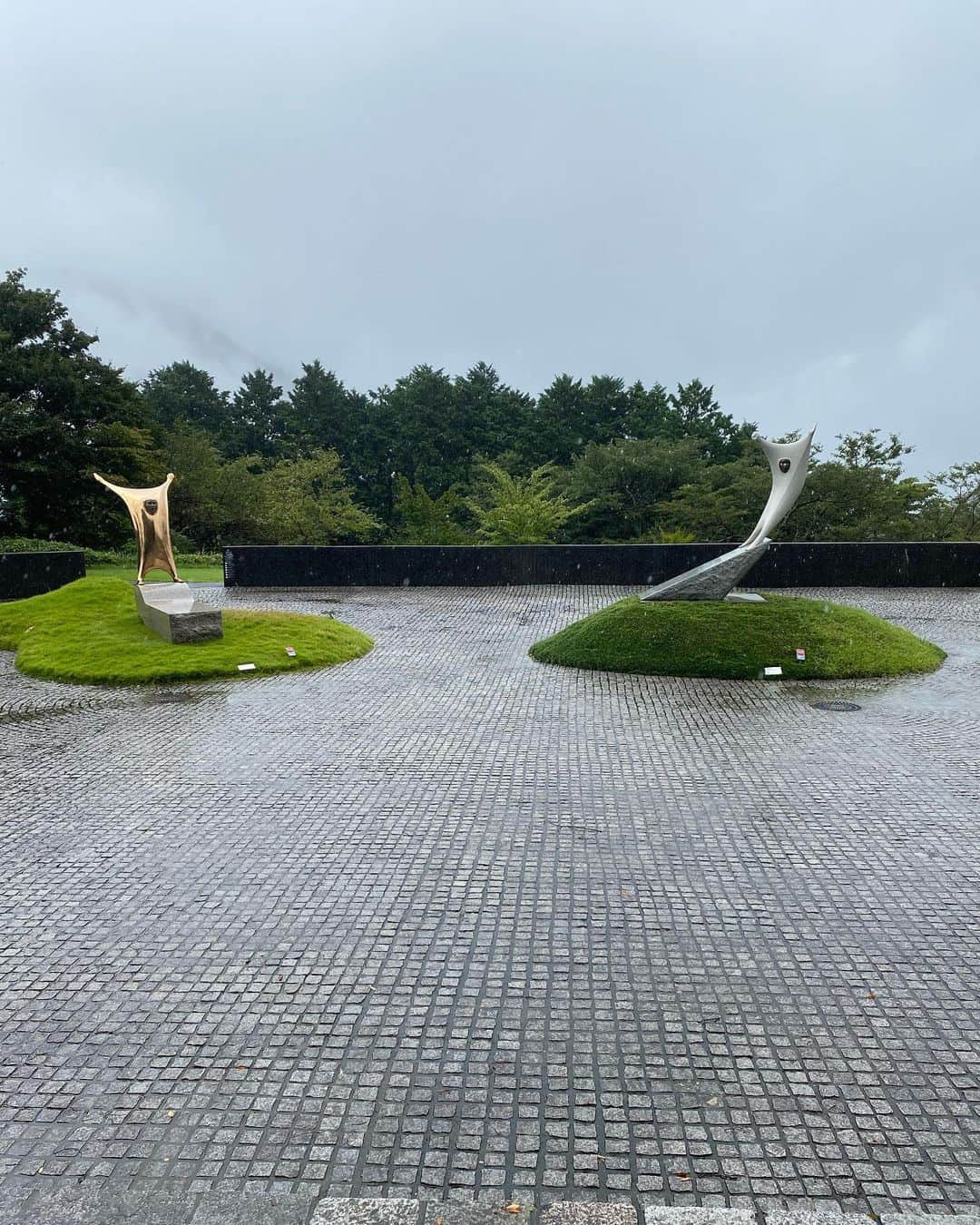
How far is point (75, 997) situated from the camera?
362 centimetres

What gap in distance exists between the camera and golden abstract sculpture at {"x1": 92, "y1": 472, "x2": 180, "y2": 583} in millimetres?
13031

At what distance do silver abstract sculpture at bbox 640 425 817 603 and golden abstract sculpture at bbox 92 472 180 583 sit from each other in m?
7.38

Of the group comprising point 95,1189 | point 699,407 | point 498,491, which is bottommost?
point 95,1189

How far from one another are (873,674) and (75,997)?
8904mm

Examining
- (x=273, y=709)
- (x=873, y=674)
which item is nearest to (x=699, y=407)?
(x=873, y=674)

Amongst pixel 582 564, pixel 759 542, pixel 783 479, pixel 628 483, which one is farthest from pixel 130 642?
pixel 628 483

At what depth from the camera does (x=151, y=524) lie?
13.1 meters

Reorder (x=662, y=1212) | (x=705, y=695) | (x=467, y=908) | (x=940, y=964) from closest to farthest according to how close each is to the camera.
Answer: (x=662, y=1212)
(x=940, y=964)
(x=467, y=908)
(x=705, y=695)

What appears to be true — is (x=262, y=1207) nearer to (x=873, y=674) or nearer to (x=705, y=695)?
(x=705, y=695)

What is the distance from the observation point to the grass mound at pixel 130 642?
10250 mm

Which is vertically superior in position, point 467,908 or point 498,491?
point 498,491

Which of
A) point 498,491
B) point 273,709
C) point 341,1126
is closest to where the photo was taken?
point 341,1126

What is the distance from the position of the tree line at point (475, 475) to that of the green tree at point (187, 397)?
11157 millimetres

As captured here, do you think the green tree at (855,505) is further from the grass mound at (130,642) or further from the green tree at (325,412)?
the green tree at (325,412)
